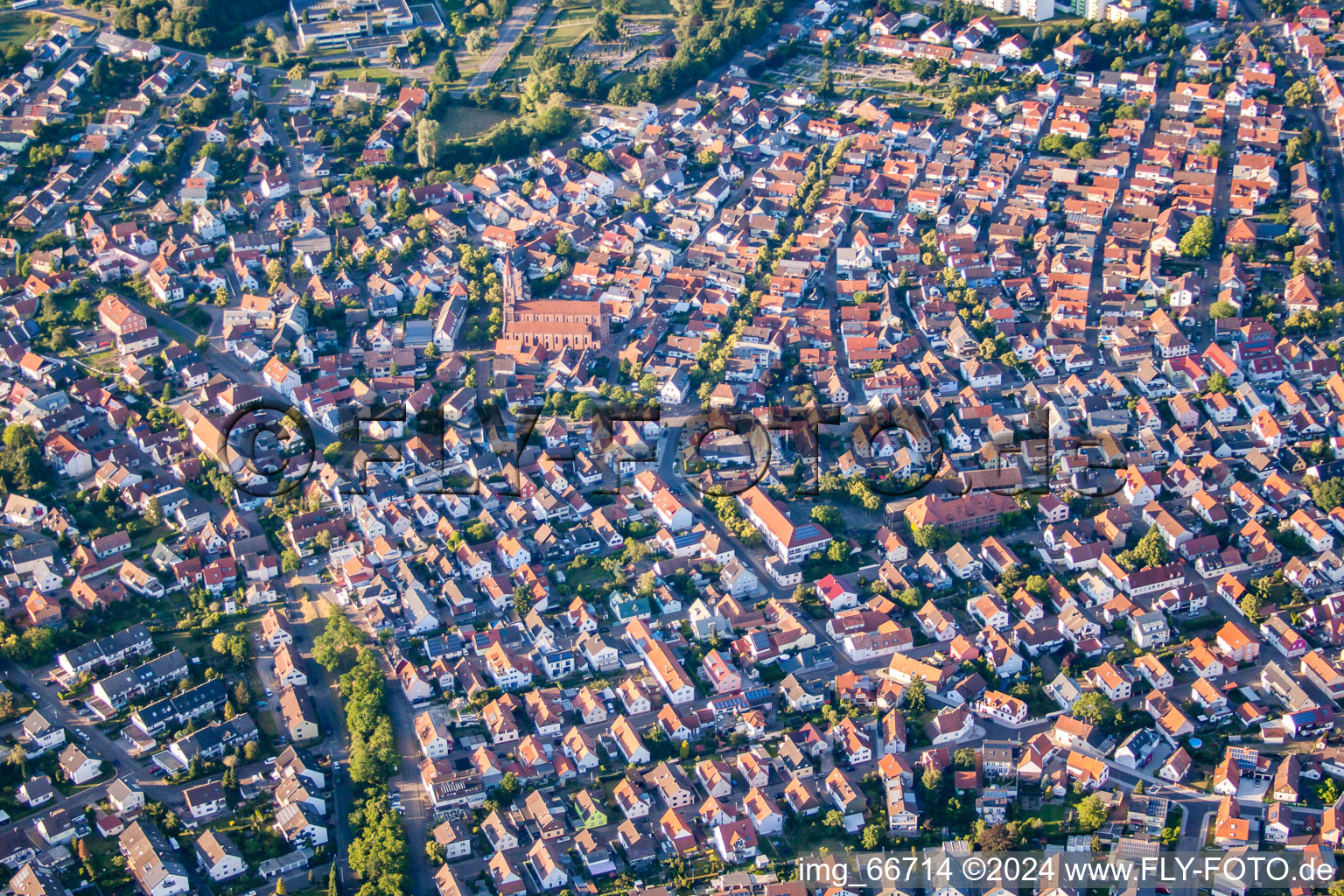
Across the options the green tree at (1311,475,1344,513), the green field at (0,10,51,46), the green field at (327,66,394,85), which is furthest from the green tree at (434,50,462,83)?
the green tree at (1311,475,1344,513)

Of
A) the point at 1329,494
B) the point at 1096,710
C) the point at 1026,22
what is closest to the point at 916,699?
the point at 1096,710

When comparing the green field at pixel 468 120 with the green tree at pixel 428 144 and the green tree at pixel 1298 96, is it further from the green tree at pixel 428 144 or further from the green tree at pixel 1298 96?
the green tree at pixel 1298 96

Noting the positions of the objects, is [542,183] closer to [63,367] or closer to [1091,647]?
[63,367]

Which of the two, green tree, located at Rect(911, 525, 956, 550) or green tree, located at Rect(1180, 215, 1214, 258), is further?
green tree, located at Rect(1180, 215, 1214, 258)

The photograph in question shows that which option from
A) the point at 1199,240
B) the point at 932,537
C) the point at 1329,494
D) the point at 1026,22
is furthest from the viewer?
the point at 1026,22

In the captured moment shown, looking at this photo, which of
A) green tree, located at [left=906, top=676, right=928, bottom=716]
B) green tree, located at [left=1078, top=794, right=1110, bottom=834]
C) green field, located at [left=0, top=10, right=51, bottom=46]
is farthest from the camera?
green field, located at [left=0, top=10, right=51, bottom=46]

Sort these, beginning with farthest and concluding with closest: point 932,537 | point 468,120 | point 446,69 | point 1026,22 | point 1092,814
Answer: point 1026,22
point 446,69
point 468,120
point 932,537
point 1092,814

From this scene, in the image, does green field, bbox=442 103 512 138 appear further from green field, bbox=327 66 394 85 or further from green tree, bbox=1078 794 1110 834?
green tree, bbox=1078 794 1110 834

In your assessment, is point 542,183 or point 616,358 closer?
point 616,358

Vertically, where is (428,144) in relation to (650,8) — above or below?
below

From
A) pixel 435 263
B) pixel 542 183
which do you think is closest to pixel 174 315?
pixel 435 263

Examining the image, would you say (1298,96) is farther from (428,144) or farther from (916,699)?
(916,699)
